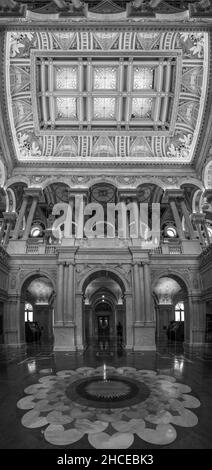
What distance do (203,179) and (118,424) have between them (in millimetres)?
18675

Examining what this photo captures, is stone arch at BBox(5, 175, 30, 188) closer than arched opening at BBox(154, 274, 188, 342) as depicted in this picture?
Yes

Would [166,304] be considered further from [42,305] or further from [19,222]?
[19,222]

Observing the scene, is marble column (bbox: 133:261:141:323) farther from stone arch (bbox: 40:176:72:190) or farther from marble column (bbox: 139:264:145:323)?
stone arch (bbox: 40:176:72:190)

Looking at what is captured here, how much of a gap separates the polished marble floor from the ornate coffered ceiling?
1604 centimetres

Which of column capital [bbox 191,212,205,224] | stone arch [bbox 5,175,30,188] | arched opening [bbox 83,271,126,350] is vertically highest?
stone arch [bbox 5,175,30,188]

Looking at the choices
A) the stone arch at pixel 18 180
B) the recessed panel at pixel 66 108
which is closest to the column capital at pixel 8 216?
the stone arch at pixel 18 180

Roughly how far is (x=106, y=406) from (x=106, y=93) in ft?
64.4

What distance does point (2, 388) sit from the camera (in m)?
9.34

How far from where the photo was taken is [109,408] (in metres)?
7.23

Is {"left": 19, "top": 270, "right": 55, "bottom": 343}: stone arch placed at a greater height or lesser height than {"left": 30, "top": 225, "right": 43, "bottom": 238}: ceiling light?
lesser

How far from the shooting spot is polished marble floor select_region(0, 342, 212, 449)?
557 centimetres

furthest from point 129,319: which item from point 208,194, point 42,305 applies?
point 42,305

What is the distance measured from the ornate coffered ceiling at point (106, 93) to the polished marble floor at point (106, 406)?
16037 millimetres

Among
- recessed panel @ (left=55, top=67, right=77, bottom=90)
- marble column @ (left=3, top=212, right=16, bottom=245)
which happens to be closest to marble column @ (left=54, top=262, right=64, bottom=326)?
marble column @ (left=3, top=212, right=16, bottom=245)
